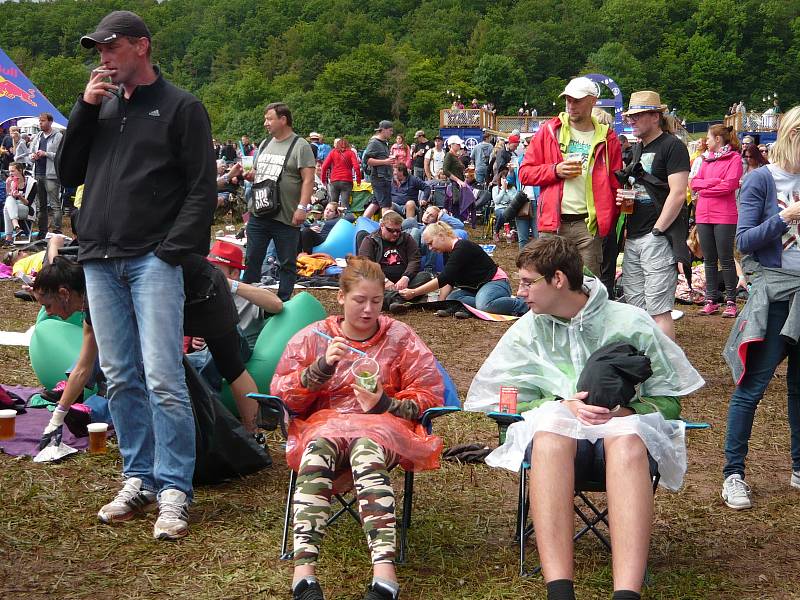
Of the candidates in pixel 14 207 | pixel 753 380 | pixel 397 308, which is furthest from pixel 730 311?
pixel 14 207

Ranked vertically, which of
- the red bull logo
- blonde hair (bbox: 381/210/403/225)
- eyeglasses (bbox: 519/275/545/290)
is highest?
the red bull logo

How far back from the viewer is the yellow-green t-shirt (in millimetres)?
5398

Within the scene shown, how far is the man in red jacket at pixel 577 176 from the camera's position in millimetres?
5371

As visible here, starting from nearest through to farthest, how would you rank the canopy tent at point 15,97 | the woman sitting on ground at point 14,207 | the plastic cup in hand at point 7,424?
1. the plastic cup in hand at point 7,424
2. the woman sitting on ground at point 14,207
3. the canopy tent at point 15,97

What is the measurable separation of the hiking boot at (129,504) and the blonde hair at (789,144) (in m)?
2.88

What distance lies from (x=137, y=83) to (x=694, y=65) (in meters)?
93.7

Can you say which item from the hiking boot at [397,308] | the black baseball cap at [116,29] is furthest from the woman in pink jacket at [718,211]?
the black baseball cap at [116,29]

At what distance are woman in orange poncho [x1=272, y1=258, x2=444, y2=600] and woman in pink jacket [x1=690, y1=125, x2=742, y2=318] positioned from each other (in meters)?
5.93

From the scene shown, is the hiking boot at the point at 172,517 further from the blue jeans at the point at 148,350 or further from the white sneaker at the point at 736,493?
the white sneaker at the point at 736,493

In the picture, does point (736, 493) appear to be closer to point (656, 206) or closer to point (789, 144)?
point (789, 144)

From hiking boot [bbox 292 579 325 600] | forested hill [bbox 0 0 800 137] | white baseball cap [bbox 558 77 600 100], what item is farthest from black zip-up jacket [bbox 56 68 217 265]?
forested hill [bbox 0 0 800 137]

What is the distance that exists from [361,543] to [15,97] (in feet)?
56.7

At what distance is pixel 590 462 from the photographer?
2.98 meters

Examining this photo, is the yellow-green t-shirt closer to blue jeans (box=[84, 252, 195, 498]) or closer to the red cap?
the red cap
